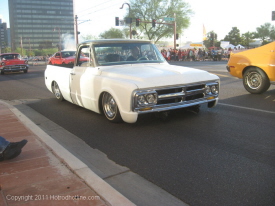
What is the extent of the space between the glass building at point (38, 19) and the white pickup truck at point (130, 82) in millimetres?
146851

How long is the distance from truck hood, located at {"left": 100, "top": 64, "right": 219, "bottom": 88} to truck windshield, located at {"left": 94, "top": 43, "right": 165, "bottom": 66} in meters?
0.27

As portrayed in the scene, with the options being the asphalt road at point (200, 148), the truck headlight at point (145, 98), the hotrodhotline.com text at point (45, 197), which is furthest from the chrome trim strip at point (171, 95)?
the hotrodhotline.com text at point (45, 197)

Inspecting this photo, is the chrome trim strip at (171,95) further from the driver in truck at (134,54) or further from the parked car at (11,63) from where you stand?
the parked car at (11,63)

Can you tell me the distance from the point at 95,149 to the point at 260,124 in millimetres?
2873

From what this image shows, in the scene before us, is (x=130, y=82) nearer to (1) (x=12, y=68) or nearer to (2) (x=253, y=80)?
(2) (x=253, y=80)

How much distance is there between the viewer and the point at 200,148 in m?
4.01

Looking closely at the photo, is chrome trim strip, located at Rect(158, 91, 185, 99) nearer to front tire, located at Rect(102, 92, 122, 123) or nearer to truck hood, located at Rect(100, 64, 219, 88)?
truck hood, located at Rect(100, 64, 219, 88)

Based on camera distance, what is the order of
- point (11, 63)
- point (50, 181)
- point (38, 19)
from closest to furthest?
point (50, 181) → point (11, 63) → point (38, 19)

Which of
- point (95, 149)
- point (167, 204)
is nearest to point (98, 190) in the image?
point (167, 204)

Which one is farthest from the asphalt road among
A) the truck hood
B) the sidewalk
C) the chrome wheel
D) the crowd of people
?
the crowd of people

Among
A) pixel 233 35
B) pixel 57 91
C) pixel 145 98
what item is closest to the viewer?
pixel 145 98

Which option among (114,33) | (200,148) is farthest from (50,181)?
(114,33)

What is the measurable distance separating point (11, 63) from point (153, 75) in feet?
59.8

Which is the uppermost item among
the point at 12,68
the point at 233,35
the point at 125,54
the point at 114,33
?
the point at 233,35
